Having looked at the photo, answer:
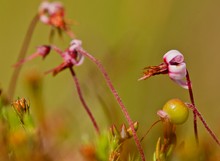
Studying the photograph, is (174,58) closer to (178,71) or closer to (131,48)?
(178,71)

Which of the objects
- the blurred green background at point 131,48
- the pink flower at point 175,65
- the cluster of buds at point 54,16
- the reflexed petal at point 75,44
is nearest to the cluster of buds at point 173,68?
the pink flower at point 175,65

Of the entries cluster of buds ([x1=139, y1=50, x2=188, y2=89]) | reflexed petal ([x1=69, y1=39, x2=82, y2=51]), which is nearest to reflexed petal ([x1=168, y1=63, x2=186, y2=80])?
cluster of buds ([x1=139, y1=50, x2=188, y2=89])

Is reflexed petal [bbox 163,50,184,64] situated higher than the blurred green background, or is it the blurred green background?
the blurred green background

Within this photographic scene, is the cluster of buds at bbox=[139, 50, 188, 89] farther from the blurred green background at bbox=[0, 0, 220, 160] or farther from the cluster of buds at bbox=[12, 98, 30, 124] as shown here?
the blurred green background at bbox=[0, 0, 220, 160]

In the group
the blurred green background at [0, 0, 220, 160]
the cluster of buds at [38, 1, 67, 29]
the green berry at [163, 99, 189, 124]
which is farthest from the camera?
the blurred green background at [0, 0, 220, 160]

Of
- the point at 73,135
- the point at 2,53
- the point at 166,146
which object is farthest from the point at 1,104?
the point at 2,53

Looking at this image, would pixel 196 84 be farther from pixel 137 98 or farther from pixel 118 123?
pixel 118 123

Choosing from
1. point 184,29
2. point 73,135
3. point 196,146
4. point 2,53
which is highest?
point 2,53
